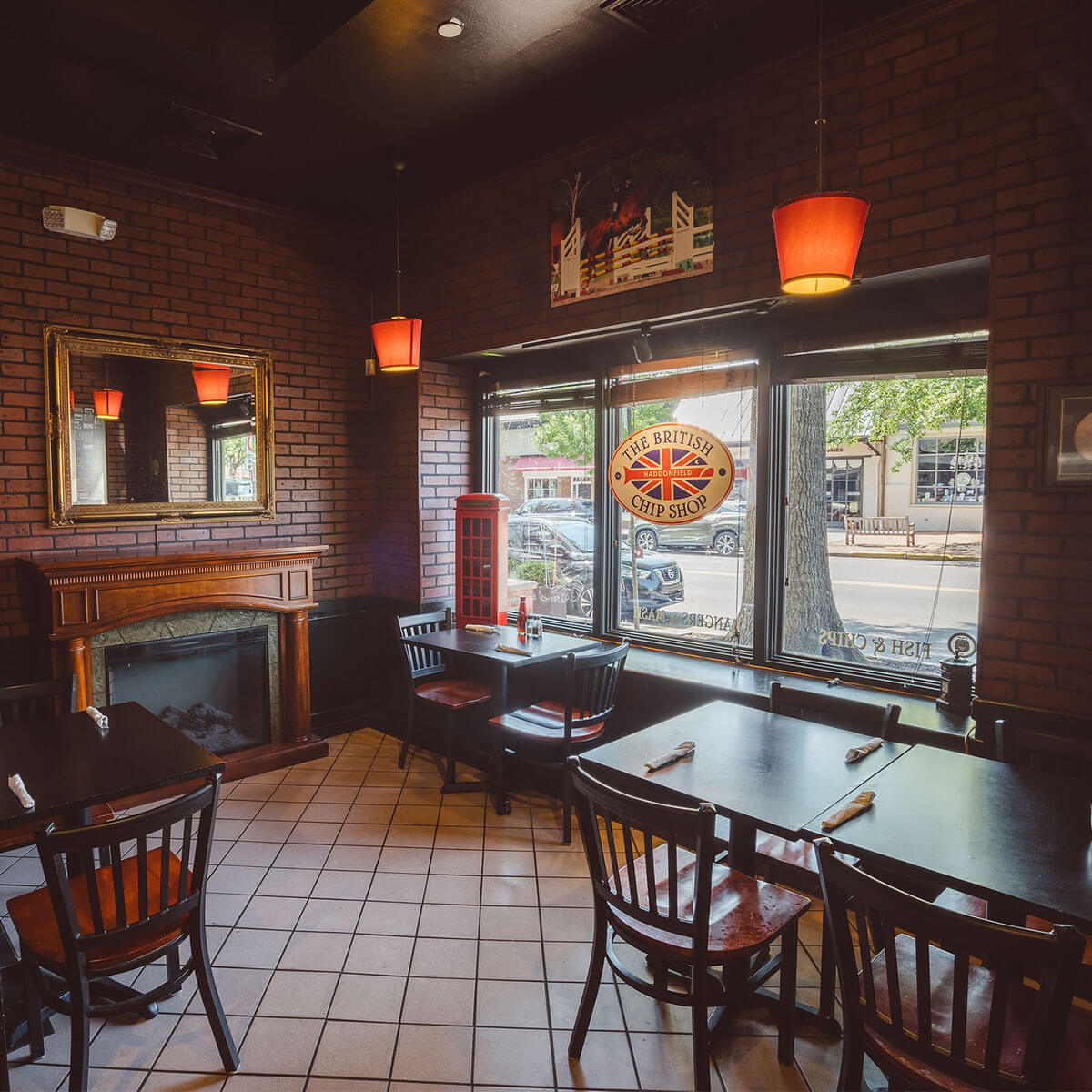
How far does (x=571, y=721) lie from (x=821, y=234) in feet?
8.18

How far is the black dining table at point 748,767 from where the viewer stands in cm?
220

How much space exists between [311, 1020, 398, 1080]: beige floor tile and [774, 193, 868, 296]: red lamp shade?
273cm

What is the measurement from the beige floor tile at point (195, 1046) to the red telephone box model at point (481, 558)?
8.85ft

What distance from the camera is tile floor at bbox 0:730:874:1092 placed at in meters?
2.28

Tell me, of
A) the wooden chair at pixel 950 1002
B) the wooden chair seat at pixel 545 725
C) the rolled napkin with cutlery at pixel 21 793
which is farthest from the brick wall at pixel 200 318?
the wooden chair at pixel 950 1002

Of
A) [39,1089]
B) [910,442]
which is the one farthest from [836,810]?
[39,1089]

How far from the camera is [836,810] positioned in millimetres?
2139

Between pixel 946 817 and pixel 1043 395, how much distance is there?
1515 mm

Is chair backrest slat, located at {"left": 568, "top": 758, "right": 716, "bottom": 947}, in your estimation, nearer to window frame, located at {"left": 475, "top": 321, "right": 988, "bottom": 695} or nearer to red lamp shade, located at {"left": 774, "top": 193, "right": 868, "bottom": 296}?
red lamp shade, located at {"left": 774, "top": 193, "right": 868, "bottom": 296}

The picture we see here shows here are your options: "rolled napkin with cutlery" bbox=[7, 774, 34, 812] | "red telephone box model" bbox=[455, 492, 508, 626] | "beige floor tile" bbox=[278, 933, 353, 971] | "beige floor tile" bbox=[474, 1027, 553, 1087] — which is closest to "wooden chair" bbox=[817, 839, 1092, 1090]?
"beige floor tile" bbox=[474, 1027, 553, 1087]

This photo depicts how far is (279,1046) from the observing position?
2.38 meters

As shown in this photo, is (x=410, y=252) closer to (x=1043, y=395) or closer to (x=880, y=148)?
(x=880, y=148)

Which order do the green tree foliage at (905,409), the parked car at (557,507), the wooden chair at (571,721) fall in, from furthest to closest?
1. the parked car at (557,507)
2. the wooden chair at (571,721)
3. the green tree foliage at (905,409)

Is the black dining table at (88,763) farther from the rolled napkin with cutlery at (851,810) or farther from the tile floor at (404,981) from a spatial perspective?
the rolled napkin with cutlery at (851,810)
